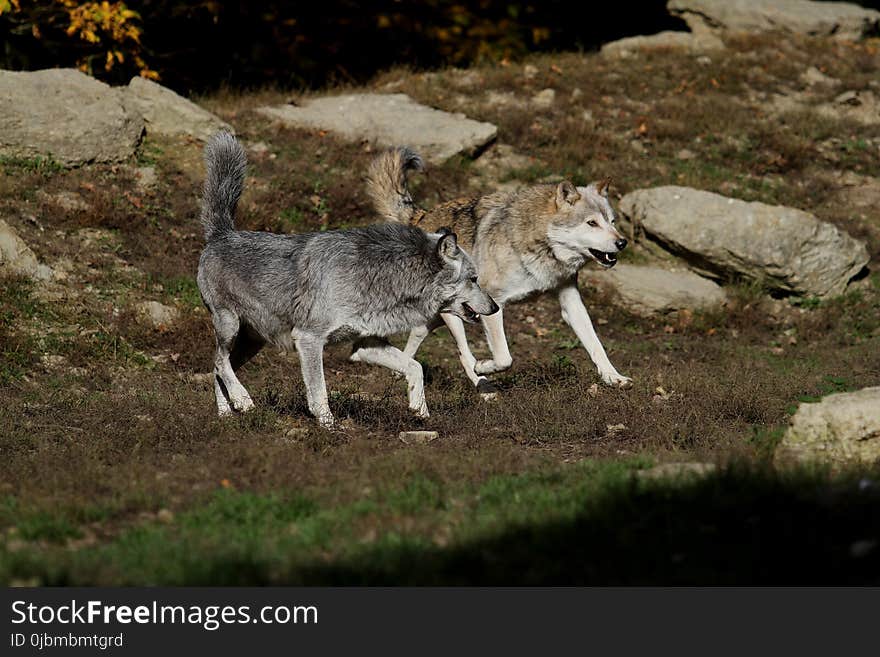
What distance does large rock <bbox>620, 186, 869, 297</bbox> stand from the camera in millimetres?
14773

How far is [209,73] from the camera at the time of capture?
74.3 ft

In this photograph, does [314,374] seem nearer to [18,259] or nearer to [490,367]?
[490,367]

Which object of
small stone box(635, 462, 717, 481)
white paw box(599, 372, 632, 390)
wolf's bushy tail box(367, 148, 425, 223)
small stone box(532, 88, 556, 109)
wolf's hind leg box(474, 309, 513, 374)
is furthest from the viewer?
small stone box(532, 88, 556, 109)

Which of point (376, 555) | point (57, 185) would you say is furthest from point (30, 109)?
point (376, 555)

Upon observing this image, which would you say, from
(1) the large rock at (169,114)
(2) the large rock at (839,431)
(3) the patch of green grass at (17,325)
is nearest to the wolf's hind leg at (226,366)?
(3) the patch of green grass at (17,325)

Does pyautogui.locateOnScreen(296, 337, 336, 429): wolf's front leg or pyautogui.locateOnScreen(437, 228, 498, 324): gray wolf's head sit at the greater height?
pyautogui.locateOnScreen(437, 228, 498, 324): gray wolf's head

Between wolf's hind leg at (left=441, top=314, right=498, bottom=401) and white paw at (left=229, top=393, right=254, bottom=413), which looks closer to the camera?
white paw at (left=229, top=393, right=254, bottom=413)

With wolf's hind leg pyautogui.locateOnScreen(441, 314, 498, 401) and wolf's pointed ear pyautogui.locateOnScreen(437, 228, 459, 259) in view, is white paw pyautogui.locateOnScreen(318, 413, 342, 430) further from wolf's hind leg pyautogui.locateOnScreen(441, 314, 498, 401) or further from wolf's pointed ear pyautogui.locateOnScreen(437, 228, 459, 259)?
wolf's hind leg pyautogui.locateOnScreen(441, 314, 498, 401)

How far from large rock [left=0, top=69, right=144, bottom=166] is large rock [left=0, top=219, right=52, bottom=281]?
95.1 inches

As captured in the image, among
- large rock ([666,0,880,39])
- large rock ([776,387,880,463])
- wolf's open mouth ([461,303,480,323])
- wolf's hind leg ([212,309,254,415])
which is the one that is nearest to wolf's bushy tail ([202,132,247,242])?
wolf's hind leg ([212,309,254,415])

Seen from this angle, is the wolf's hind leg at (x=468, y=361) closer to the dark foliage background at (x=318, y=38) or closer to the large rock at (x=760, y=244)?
the large rock at (x=760, y=244)

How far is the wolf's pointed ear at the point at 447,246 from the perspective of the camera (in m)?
8.89

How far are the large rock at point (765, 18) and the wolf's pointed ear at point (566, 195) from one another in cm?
1452

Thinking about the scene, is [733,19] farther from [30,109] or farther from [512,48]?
[30,109]
